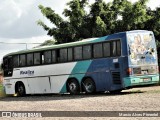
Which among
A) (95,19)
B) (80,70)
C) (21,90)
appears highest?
(95,19)

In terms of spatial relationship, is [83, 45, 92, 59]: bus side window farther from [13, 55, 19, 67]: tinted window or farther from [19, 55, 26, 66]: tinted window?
[13, 55, 19, 67]: tinted window

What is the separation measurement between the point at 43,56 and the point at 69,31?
10.2 m

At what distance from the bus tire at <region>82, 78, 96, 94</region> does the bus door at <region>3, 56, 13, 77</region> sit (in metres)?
6.31

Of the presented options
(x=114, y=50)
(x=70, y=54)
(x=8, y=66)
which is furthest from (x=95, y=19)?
(x=114, y=50)

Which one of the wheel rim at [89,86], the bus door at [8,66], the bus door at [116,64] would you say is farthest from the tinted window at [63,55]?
the bus door at [8,66]

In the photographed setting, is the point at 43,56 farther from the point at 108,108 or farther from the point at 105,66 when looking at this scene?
the point at 108,108

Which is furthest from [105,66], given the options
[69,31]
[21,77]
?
[69,31]

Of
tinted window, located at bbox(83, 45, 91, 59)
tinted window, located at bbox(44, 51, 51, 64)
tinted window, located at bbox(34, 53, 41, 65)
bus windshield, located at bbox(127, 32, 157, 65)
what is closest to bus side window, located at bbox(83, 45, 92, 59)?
tinted window, located at bbox(83, 45, 91, 59)

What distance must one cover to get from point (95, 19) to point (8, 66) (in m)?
10.2

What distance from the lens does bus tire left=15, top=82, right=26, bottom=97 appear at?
28641 mm

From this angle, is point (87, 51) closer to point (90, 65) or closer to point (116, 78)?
point (90, 65)

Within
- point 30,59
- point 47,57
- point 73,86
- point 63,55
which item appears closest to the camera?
point 73,86

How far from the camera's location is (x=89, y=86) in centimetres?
2448

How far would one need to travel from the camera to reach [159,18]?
38625 millimetres
